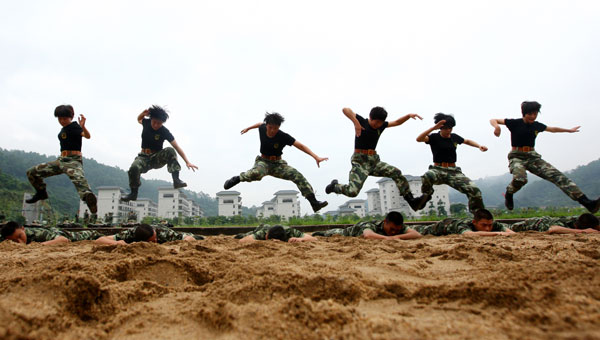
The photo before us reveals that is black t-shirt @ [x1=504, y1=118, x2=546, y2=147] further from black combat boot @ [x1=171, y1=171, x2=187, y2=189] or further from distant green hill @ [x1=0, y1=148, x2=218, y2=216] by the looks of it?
distant green hill @ [x1=0, y1=148, x2=218, y2=216]

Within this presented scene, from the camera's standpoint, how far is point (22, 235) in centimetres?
457

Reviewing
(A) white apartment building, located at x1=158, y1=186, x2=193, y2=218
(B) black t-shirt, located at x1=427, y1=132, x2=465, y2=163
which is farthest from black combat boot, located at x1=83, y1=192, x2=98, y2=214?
(A) white apartment building, located at x1=158, y1=186, x2=193, y2=218

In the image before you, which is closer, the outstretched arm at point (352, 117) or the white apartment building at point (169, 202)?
the outstretched arm at point (352, 117)

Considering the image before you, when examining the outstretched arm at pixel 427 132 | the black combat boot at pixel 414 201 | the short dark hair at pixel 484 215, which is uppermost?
the outstretched arm at pixel 427 132

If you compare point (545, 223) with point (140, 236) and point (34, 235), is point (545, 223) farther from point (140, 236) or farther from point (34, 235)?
point (34, 235)

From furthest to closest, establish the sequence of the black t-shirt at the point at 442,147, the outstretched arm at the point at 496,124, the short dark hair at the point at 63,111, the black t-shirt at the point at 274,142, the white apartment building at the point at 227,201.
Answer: the white apartment building at the point at 227,201 → the black t-shirt at the point at 442,147 → the outstretched arm at the point at 496,124 → the black t-shirt at the point at 274,142 → the short dark hair at the point at 63,111

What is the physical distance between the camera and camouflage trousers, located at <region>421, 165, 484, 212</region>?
5.92m

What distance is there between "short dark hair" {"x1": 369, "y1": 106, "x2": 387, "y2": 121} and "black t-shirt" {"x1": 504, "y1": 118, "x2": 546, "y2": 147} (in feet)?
8.62

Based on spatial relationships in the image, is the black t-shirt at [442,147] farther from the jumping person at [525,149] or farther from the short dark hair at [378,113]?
the short dark hair at [378,113]

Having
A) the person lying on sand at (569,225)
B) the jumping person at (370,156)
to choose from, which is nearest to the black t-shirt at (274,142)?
the jumping person at (370,156)

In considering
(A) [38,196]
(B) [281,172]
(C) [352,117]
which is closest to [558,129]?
(C) [352,117]

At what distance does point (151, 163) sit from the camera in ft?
21.4

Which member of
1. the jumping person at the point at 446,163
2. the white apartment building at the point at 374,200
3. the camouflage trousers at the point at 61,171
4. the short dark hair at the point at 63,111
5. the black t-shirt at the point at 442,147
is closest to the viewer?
the camouflage trousers at the point at 61,171

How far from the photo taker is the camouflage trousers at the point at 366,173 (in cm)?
561
